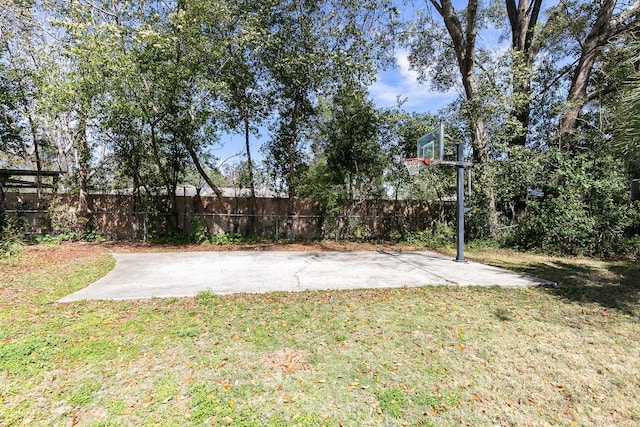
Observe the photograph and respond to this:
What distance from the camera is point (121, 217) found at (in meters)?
11.1

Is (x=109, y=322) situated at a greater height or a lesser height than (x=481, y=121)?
lesser

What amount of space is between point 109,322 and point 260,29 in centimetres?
921

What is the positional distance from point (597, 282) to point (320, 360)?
6167mm

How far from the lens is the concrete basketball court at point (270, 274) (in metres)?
5.01

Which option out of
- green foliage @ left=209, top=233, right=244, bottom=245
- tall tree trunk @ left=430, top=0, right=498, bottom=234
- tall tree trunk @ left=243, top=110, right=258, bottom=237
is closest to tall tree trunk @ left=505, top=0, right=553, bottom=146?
tall tree trunk @ left=430, top=0, right=498, bottom=234

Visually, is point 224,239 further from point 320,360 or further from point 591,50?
point 591,50

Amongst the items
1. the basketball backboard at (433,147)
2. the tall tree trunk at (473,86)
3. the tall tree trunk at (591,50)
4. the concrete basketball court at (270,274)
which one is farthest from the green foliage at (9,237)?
the tall tree trunk at (591,50)

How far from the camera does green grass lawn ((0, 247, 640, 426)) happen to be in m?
2.20

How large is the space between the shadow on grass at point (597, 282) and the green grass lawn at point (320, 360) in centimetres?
10

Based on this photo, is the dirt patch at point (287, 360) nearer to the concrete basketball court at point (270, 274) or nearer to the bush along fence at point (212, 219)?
the concrete basketball court at point (270, 274)

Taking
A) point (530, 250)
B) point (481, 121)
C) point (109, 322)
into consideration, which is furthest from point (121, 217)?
point (530, 250)

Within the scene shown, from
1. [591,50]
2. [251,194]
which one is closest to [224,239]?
[251,194]

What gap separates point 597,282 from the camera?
19.2ft

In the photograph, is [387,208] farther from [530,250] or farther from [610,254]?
[610,254]
